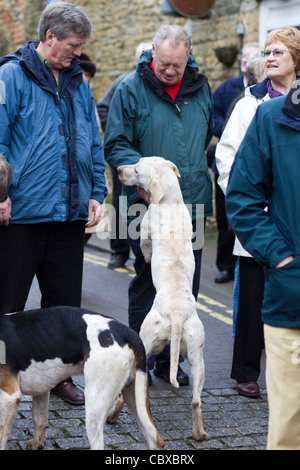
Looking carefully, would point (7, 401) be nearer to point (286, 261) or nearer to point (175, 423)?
point (175, 423)

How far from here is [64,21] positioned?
15.6 feet

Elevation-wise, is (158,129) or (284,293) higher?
(158,129)

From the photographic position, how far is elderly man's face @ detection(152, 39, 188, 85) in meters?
5.33

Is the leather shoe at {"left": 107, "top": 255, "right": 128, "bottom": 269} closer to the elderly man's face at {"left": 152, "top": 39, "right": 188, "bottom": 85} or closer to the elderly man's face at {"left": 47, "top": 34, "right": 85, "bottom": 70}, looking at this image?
the elderly man's face at {"left": 152, "top": 39, "right": 188, "bottom": 85}

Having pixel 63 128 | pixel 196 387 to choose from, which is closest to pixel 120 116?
pixel 63 128

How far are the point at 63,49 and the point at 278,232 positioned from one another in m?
2.14

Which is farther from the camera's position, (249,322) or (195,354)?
(249,322)

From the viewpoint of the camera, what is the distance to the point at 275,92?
17.7 feet

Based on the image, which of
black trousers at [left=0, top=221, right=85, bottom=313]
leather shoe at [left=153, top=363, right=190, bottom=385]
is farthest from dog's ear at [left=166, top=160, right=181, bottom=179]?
leather shoe at [left=153, top=363, right=190, bottom=385]

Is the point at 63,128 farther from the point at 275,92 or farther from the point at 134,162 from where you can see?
the point at 275,92

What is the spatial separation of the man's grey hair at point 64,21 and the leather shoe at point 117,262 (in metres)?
5.58

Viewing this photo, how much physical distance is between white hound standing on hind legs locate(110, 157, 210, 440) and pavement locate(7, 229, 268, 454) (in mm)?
139

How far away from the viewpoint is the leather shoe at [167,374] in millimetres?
5586

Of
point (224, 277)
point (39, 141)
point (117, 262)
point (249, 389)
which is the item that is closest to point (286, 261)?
point (39, 141)
